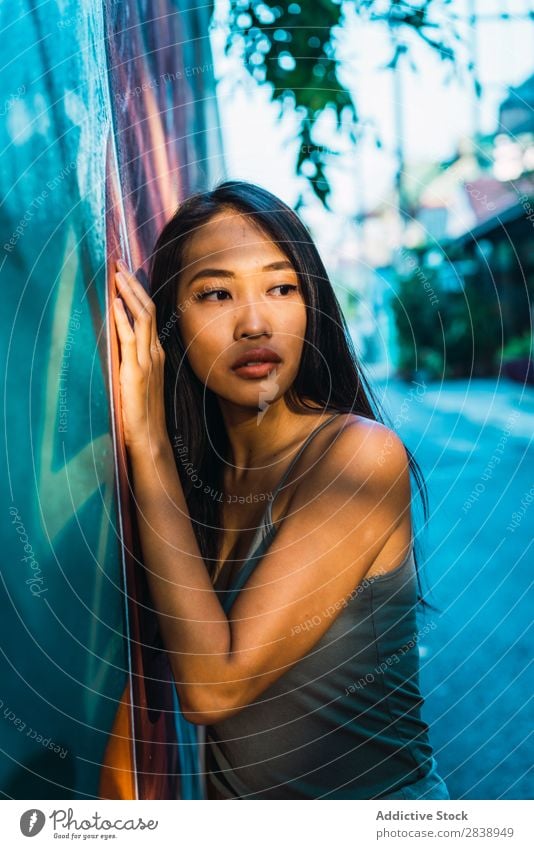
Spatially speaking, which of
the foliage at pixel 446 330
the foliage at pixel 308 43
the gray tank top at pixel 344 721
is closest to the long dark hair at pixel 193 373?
the gray tank top at pixel 344 721

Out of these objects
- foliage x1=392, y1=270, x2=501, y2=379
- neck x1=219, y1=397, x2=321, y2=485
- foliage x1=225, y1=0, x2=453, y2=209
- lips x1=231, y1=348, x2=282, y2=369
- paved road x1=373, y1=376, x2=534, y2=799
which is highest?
foliage x1=392, y1=270, x2=501, y2=379

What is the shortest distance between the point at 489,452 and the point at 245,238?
543 cm

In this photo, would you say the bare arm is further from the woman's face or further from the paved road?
the paved road

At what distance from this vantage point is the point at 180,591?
2.51 ft

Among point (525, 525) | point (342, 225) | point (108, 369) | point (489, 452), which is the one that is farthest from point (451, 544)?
point (108, 369)

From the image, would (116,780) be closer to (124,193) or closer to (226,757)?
(226,757)

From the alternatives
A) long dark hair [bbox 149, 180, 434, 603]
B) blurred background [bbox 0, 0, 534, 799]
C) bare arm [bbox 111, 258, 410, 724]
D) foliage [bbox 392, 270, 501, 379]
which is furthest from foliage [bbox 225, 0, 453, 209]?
foliage [bbox 392, 270, 501, 379]

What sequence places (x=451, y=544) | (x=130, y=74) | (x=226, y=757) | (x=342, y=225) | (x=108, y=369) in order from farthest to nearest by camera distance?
(x=451, y=544) < (x=342, y=225) < (x=130, y=74) < (x=226, y=757) < (x=108, y=369)

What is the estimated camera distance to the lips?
0.88m

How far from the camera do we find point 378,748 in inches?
34.4

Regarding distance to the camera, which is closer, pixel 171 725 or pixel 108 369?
pixel 108 369

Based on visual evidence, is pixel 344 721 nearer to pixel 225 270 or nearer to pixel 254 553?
pixel 254 553

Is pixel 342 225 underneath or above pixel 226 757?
above
